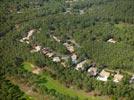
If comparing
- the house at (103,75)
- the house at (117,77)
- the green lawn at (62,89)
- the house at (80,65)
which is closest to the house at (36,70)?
the green lawn at (62,89)

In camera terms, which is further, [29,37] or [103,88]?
[29,37]

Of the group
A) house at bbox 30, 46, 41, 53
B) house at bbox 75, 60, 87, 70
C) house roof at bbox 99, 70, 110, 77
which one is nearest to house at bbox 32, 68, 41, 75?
house at bbox 30, 46, 41, 53

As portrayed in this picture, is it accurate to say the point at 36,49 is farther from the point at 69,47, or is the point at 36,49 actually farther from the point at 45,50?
the point at 69,47

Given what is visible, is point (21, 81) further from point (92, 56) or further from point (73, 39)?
point (73, 39)

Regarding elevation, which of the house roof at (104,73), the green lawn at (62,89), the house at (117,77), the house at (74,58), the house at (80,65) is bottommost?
the green lawn at (62,89)

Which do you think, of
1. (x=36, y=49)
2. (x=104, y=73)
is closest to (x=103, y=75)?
(x=104, y=73)

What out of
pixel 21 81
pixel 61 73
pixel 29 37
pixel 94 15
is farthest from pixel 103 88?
pixel 94 15

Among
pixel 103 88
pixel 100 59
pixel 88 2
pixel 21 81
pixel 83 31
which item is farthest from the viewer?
pixel 88 2

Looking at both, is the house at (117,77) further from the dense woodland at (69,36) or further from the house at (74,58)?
the house at (74,58)
